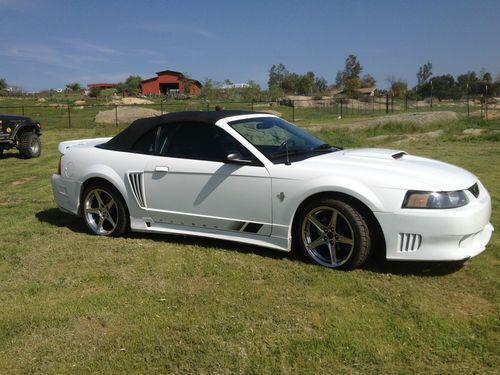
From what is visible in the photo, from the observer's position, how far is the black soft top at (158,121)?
16.6 ft

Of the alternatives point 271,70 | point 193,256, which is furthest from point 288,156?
point 271,70

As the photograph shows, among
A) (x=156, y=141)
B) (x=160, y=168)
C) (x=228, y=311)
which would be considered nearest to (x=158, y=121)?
(x=156, y=141)

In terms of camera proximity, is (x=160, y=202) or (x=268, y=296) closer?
(x=268, y=296)

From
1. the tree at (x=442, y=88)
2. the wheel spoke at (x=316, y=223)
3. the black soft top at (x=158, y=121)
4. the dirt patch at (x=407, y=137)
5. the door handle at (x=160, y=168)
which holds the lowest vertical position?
the wheel spoke at (x=316, y=223)

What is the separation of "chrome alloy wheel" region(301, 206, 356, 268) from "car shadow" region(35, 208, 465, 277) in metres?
0.16

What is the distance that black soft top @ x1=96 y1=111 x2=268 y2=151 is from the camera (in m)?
5.06

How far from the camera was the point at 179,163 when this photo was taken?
4.96 metres

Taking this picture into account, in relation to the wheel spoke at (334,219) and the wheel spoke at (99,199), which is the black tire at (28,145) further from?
the wheel spoke at (334,219)

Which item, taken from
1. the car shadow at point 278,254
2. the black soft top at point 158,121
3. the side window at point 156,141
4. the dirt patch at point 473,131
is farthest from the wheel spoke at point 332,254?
the dirt patch at point 473,131

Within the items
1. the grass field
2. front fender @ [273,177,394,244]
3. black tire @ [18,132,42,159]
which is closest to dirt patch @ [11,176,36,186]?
black tire @ [18,132,42,159]

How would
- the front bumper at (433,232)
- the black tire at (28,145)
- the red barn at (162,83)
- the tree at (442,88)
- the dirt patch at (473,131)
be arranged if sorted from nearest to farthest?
the front bumper at (433,232) → the black tire at (28,145) → the dirt patch at (473,131) → the tree at (442,88) → the red barn at (162,83)

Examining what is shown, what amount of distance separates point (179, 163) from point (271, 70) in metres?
114

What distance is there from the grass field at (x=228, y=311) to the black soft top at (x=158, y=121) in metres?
1.03

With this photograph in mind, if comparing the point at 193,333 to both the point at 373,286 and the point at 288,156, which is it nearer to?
the point at 373,286
